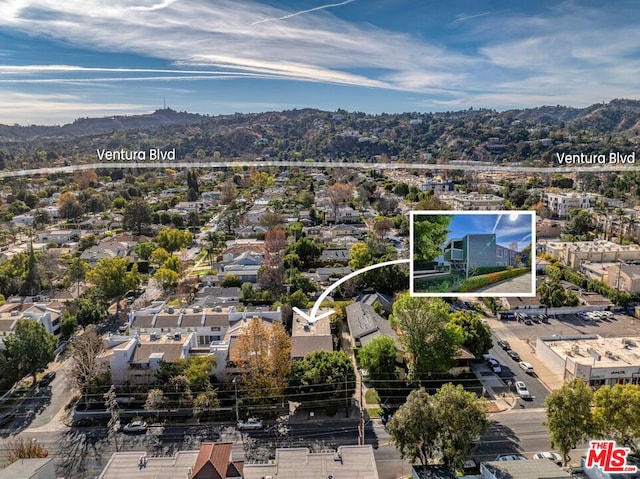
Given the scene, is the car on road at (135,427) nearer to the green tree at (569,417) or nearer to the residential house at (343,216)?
the green tree at (569,417)

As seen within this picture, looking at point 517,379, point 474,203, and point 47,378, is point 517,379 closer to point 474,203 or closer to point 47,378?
point 47,378

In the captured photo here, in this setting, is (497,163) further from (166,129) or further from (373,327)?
(166,129)

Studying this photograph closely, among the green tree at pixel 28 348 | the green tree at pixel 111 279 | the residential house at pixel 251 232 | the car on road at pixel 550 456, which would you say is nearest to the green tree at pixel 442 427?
the car on road at pixel 550 456

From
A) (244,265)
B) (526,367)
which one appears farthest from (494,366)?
(244,265)

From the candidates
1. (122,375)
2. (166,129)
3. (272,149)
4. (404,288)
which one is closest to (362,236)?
(404,288)

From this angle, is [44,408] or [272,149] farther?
[272,149]

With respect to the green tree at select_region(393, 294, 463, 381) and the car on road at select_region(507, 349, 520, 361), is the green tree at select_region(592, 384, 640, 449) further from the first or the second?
the car on road at select_region(507, 349, 520, 361)
